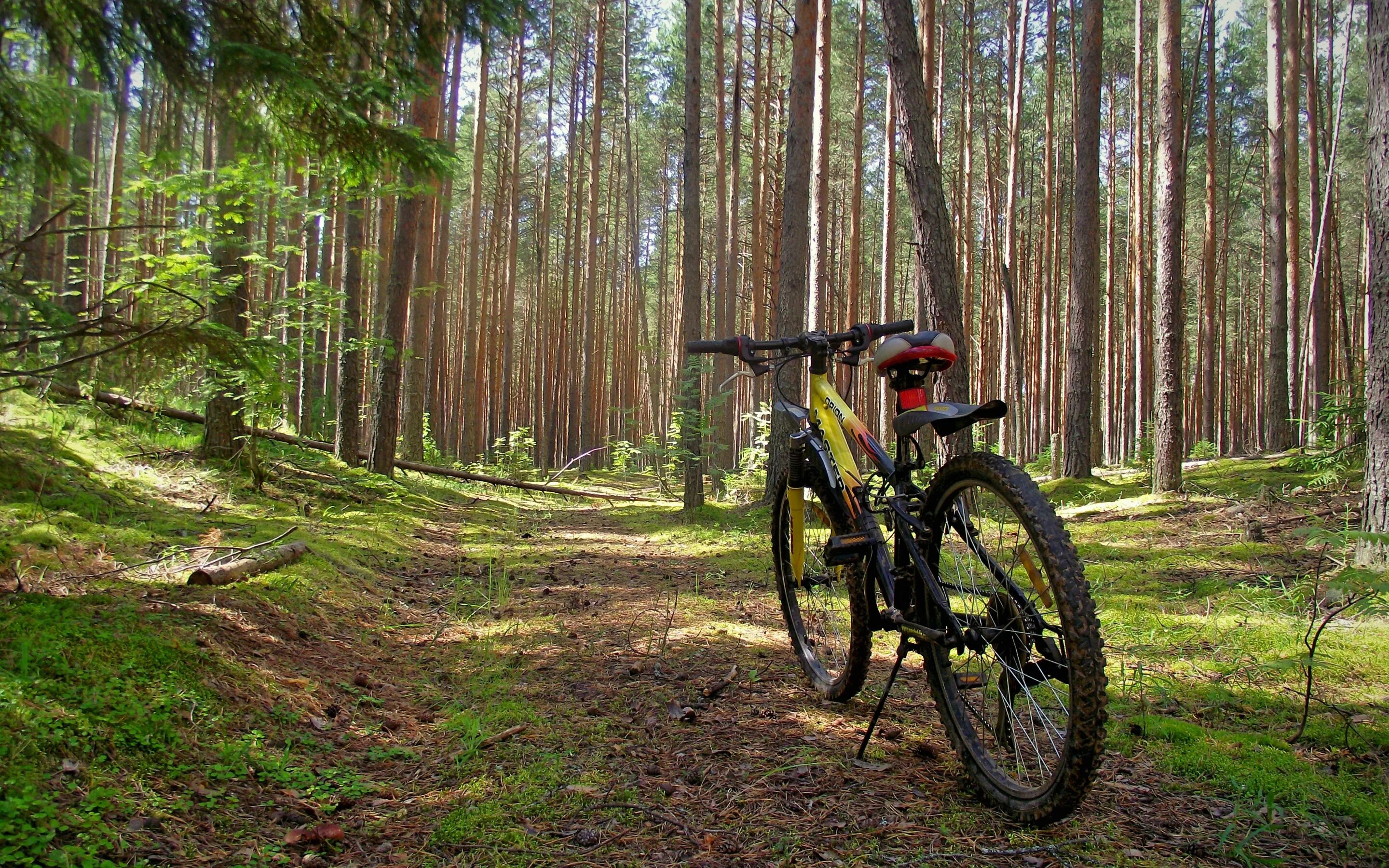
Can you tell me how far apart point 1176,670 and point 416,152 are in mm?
4484

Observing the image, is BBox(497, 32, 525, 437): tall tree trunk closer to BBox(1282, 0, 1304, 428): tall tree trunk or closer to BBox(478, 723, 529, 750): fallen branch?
BBox(1282, 0, 1304, 428): tall tree trunk

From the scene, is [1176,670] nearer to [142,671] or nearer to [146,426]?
[142,671]

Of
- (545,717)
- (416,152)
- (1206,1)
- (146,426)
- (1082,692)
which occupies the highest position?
(1206,1)

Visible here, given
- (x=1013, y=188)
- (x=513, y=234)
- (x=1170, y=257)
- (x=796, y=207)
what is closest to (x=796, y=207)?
(x=796, y=207)

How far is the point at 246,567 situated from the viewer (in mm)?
4043

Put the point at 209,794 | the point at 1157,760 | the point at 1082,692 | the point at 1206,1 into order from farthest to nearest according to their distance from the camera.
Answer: the point at 1206,1
the point at 1157,760
the point at 209,794
the point at 1082,692

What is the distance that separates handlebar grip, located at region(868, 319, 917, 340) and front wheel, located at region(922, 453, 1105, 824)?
2.45 ft

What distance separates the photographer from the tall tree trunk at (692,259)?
10.9 meters

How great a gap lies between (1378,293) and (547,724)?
4913mm

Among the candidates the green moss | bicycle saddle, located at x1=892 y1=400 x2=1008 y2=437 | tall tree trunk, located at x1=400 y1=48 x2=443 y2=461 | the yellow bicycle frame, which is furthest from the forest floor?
tall tree trunk, located at x1=400 y1=48 x2=443 y2=461

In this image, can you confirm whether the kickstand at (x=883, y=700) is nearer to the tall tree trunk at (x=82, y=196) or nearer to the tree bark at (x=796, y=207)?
the tall tree trunk at (x=82, y=196)

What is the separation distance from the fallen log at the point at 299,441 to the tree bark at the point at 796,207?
5393mm

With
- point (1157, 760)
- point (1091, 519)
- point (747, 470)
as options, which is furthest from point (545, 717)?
point (747, 470)

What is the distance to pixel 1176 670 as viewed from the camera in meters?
3.46
